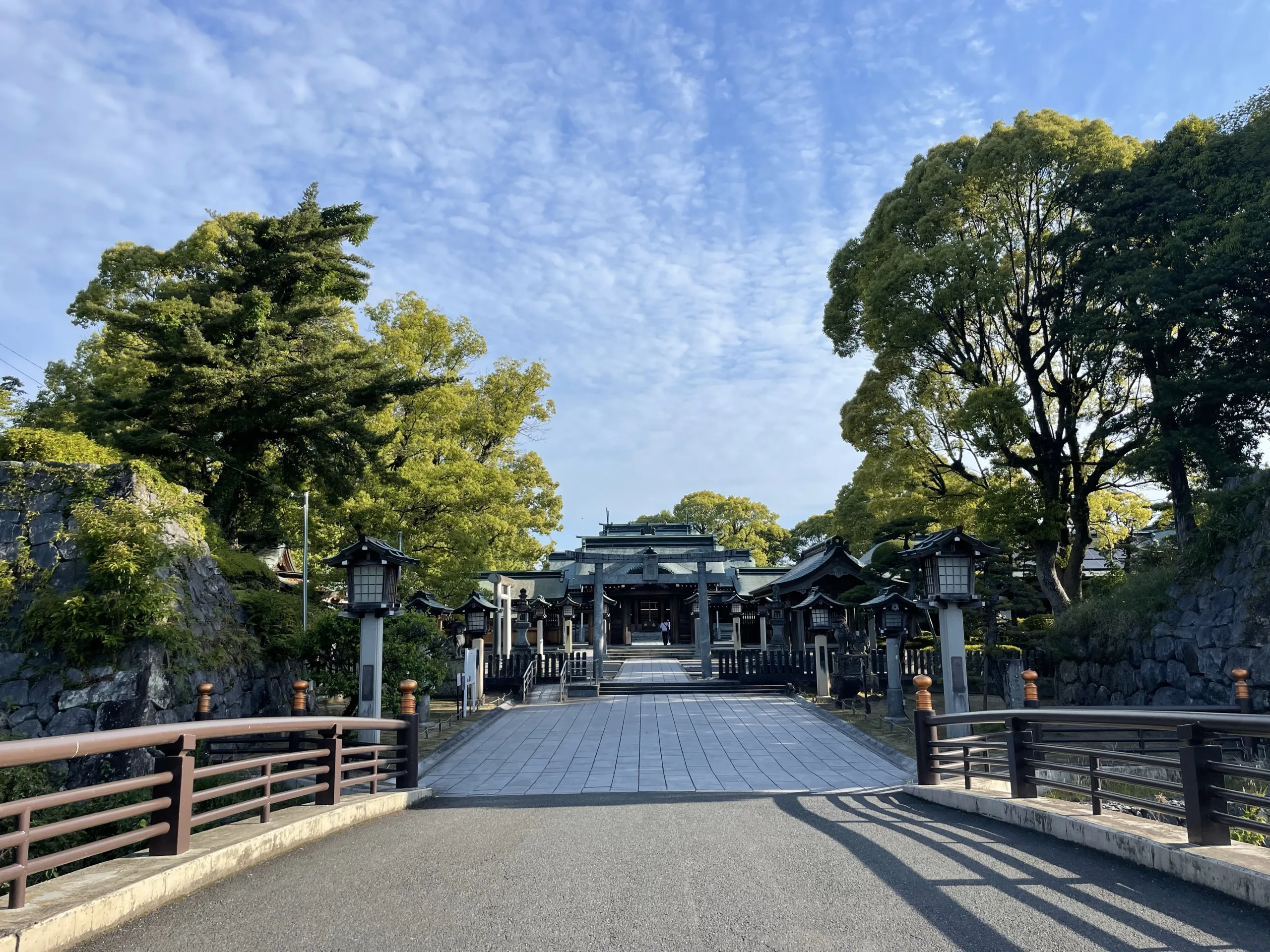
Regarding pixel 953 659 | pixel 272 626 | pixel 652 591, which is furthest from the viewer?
pixel 652 591

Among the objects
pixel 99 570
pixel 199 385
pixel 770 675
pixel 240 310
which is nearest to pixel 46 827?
pixel 99 570

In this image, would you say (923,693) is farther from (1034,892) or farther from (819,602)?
(819,602)

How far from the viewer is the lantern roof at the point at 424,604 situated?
66.7ft

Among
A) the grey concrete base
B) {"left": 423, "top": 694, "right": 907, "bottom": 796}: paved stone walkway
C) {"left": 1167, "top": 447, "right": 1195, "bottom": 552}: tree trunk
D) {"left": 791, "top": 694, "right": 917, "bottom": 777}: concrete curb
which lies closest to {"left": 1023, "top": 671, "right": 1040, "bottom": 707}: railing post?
{"left": 791, "top": 694, "right": 917, "bottom": 777}: concrete curb

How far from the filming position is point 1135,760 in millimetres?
5441

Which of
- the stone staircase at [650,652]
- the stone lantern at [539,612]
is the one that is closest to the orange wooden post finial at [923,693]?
the stone lantern at [539,612]

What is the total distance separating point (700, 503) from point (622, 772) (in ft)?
165

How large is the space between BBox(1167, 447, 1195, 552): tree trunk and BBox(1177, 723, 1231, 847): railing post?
14.9m

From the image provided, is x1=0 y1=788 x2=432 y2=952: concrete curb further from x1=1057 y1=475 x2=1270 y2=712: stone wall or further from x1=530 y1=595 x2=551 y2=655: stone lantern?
x1=530 y1=595 x2=551 y2=655: stone lantern

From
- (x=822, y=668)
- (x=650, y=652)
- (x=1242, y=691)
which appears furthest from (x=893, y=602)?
(x=650, y=652)

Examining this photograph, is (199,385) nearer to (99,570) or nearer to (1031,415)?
(99,570)

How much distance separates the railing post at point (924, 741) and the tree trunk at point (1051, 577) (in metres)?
12.5

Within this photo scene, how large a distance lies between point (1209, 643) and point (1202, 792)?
13021 mm

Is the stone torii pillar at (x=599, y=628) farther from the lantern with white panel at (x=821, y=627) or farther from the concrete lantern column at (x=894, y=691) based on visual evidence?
the concrete lantern column at (x=894, y=691)
